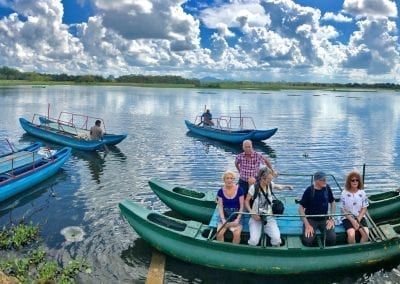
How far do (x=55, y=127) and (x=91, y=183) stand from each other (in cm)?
1576

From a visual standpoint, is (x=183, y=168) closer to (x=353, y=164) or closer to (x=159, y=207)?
(x=159, y=207)

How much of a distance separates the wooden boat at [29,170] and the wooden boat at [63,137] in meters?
4.32

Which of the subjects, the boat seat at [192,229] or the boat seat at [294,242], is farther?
the boat seat at [192,229]

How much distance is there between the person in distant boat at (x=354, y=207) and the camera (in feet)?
34.1

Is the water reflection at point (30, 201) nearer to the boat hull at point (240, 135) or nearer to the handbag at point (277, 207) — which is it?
the handbag at point (277, 207)

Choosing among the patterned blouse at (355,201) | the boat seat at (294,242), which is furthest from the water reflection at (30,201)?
the patterned blouse at (355,201)

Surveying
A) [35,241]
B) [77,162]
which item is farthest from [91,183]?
[35,241]

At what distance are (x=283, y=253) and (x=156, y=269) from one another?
332cm

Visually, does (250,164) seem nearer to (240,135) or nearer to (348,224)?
(348,224)

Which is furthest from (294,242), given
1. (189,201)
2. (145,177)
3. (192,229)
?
(145,177)

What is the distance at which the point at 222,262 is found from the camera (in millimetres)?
10273

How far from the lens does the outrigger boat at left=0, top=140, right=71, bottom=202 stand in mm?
16406

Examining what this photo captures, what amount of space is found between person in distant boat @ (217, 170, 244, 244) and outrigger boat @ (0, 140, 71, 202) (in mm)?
9610

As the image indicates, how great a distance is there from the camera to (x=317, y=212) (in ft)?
34.3
